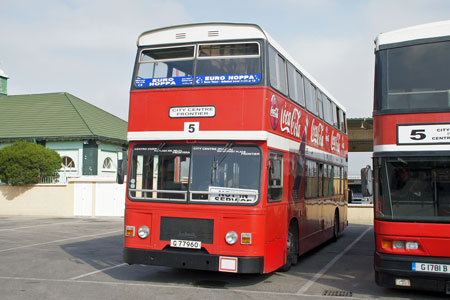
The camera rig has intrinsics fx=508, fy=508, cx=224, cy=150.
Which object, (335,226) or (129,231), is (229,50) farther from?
(335,226)

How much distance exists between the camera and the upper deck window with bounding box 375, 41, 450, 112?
744 centimetres

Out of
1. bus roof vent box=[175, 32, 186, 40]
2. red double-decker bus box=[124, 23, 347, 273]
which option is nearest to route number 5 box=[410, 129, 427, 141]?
red double-decker bus box=[124, 23, 347, 273]

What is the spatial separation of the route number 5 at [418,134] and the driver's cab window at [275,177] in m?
2.34

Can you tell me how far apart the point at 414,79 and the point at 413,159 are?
1.19 metres

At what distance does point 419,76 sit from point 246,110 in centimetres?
273

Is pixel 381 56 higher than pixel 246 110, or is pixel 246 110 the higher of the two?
pixel 381 56

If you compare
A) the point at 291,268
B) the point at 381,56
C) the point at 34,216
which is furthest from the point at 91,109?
the point at 381,56

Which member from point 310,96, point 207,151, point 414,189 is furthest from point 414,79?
point 310,96

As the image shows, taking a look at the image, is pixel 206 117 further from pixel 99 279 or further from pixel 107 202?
pixel 107 202

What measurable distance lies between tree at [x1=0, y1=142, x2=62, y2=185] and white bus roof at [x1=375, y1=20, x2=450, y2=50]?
2370cm

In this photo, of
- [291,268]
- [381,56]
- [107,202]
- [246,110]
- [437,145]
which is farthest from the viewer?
[107,202]

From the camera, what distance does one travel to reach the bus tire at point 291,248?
10.2 meters

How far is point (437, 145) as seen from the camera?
7.31 metres

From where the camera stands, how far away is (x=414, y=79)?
297 inches
